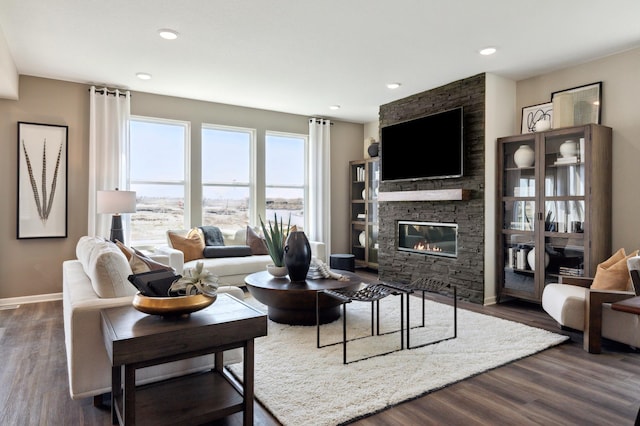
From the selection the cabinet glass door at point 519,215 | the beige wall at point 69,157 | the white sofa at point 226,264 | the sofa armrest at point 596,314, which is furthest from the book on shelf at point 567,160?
the beige wall at point 69,157

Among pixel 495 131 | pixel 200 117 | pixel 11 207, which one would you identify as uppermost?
pixel 200 117

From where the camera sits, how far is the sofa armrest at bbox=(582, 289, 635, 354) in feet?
9.79

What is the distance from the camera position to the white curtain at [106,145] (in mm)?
4828

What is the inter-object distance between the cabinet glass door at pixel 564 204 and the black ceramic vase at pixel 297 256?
7.98 feet

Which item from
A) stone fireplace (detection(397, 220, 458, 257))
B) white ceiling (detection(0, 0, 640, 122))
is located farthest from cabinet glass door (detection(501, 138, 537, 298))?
white ceiling (detection(0, 0, 640, 122))

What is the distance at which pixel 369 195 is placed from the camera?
6637 millimetres

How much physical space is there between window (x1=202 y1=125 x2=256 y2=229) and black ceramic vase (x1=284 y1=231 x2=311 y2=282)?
2.51m

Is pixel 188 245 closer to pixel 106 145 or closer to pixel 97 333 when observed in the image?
pixel 106 145

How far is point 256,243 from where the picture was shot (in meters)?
5.54

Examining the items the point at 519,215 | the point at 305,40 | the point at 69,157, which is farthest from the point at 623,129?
the point at 69,157

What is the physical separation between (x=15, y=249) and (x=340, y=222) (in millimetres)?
4529

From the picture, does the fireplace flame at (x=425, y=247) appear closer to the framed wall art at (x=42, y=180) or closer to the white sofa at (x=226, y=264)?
the white sofa at (x=226, y=264)

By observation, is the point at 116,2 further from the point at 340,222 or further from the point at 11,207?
the point at 340,222

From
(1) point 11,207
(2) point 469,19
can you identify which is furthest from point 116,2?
(1) point 11,207
